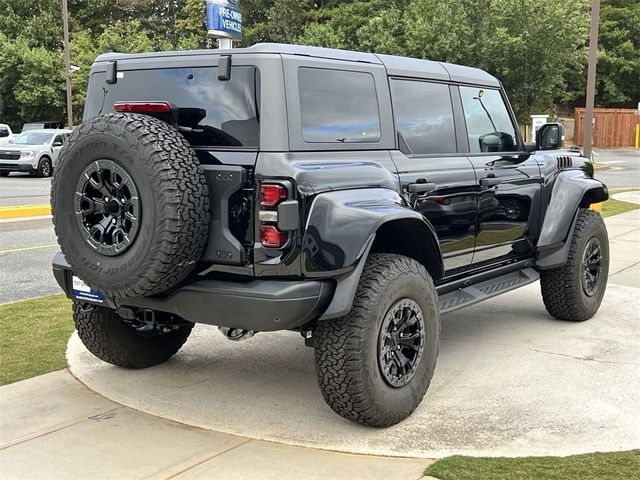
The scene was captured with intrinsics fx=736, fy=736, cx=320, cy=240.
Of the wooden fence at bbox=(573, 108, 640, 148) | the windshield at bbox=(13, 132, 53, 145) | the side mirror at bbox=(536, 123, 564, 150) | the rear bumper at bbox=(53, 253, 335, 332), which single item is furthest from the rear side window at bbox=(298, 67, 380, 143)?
the wooden fence at bbox=(573, 108, 640, 148)

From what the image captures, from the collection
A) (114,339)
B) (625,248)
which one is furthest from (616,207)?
(114,339)

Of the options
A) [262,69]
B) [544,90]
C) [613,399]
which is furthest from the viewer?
[544,90]

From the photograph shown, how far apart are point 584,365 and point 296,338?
215 centimetres

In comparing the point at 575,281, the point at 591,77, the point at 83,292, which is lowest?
the point at 575,281

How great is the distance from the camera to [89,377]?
483 centimetres

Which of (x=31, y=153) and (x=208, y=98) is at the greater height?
(x=208, y=98)

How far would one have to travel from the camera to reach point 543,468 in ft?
11.4

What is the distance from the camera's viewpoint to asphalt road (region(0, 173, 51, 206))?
53.1 ft

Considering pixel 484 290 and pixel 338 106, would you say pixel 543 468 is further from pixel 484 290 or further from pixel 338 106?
pixel 338 106

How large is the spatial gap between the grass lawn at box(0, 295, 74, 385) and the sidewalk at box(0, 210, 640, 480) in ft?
1.75

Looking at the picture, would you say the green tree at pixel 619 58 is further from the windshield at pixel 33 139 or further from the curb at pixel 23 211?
the curb at pixel 23 211

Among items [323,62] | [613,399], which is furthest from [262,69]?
[613,399]

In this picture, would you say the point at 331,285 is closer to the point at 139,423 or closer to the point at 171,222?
the point at 171,222

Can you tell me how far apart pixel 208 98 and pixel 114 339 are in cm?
182
